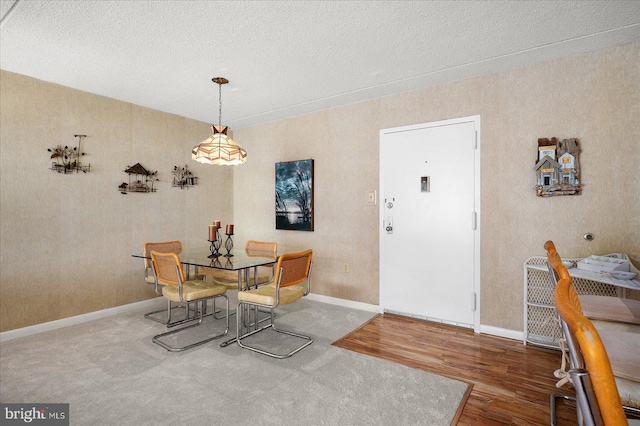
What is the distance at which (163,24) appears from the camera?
2416 millimetres

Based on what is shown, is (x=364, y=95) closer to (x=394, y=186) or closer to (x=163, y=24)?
(x=394, y=186)

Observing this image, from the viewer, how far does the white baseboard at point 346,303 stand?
402 centimetres

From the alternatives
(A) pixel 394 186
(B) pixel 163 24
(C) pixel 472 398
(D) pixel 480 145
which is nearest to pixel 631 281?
(C) pixel 472 398

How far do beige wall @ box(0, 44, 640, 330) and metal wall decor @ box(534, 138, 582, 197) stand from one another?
0.26ft

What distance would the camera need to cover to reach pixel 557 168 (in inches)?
113

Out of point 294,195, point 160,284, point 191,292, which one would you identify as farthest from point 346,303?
point 160,284

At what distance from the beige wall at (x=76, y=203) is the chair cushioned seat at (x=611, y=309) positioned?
470 cm

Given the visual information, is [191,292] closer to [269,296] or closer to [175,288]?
[175,288]

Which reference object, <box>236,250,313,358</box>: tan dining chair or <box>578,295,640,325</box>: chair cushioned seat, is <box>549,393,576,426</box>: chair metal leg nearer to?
<box>578,295,640,325</box>: chair cushioned seat

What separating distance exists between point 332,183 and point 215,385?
112 inches

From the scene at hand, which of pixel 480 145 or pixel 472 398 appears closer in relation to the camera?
pixel 472 398

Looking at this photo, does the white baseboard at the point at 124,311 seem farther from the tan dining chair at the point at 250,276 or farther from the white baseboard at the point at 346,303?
the tan dining chair at the point at 250,276

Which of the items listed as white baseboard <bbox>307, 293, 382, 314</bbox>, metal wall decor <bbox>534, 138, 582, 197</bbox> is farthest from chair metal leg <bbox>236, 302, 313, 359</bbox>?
metal wall decor <bbox>534, 138, 582, 197</bbox>

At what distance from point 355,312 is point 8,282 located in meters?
3.75
